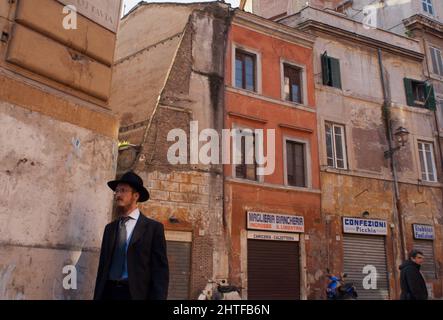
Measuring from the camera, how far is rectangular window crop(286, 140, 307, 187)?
556 inches

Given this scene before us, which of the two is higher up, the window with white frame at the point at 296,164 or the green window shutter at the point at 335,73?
the green window shutter at the point at 335,73

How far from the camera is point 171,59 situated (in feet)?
45.4

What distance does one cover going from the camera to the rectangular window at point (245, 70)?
556 inches

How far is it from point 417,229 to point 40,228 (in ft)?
49.9

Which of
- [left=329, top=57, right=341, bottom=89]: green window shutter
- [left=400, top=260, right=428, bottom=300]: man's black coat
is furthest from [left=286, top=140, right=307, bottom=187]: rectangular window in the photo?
[left=400, top=260, right=428, bottom=300]: man's black coat

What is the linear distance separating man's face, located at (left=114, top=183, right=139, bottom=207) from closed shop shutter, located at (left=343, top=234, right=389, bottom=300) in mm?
11803

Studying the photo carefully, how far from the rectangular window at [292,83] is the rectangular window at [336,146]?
1.63 meters

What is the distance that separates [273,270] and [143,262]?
33.0 feet

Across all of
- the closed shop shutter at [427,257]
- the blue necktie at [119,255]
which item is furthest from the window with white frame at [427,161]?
the blue necktie at [119,255]

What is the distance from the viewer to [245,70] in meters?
14.3

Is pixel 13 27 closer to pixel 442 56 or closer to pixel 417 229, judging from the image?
pixel 417 229

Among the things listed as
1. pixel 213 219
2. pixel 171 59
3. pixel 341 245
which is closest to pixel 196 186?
pixel 213 219

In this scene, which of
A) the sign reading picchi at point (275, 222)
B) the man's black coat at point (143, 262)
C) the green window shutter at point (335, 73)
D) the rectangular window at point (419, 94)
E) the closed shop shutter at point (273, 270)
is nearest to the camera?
the man's black coat at point (143, 262)

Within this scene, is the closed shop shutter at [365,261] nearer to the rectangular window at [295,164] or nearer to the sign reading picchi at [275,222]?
the sign reading picchi at [275,222]
